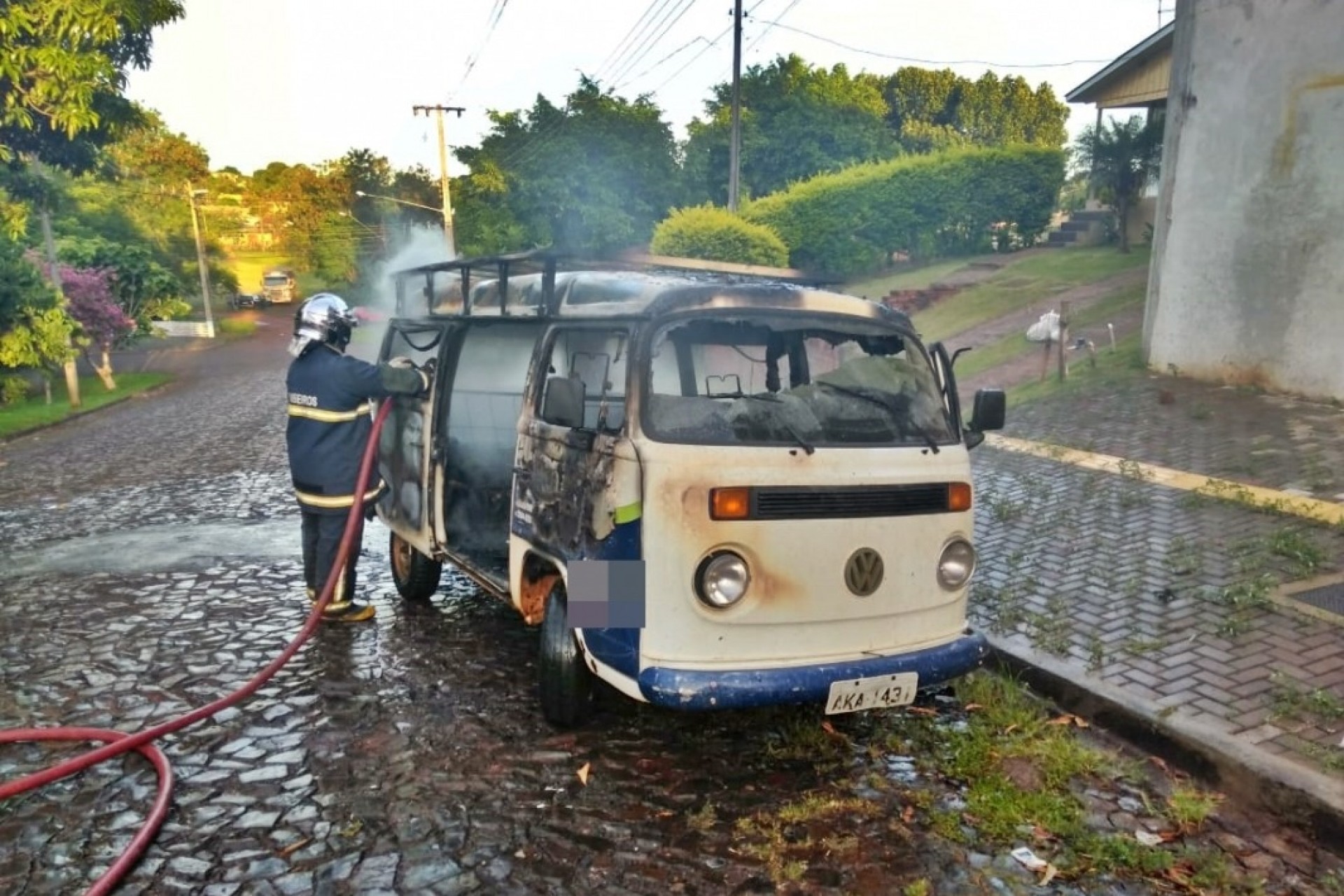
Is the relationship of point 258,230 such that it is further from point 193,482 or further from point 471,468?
point 471,468

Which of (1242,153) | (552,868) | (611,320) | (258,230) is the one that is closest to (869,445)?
(611,320)

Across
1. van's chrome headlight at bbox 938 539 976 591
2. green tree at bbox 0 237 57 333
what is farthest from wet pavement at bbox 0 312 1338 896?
green tree at bbox 0 237 57 333

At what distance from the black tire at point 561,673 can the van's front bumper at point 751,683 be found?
61 cm

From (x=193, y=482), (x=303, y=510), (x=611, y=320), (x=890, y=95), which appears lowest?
(x=193, y=482)

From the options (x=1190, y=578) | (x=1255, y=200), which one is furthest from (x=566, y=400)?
(x=1255, y=200)

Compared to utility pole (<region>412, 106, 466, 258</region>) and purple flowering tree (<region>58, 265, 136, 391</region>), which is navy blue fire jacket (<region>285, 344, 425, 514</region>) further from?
utility pole (<region>412, 106, 466, 258</region>)

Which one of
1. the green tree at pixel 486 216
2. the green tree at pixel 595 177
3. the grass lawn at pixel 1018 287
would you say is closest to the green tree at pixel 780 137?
the green tree at pixel 595 177

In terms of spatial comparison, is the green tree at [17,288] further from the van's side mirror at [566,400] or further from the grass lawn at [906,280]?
the grass lawn at [906,280]

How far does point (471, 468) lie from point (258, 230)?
72.0 meters

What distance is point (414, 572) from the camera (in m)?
6.12

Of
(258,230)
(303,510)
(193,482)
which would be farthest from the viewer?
(258,230)

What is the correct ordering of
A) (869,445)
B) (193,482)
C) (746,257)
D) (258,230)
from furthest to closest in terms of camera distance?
(258,230) → (746,257) → (193,482) → (869,445)

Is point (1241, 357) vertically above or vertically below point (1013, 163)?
below

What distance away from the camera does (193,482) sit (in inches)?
415
